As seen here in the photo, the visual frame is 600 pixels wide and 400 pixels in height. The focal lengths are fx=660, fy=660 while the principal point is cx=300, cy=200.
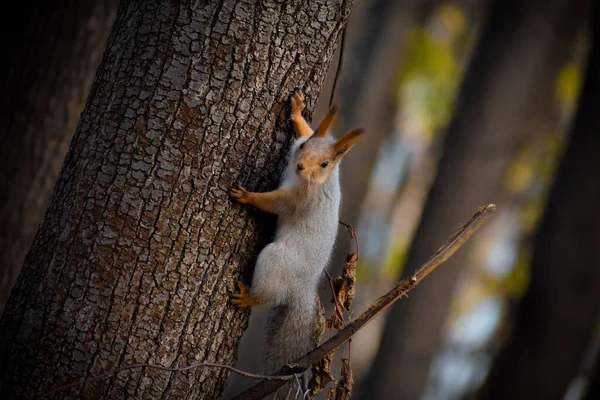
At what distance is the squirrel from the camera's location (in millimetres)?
2830

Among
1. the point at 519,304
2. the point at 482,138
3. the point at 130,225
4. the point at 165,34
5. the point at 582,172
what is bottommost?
the point at 130,225

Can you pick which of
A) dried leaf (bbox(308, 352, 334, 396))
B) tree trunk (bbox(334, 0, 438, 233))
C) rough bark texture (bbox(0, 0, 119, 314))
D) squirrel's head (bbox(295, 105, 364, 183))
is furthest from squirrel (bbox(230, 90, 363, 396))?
tree trunk (bbox(334, 0, 438, 233))

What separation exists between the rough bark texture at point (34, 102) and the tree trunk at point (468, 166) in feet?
14.0

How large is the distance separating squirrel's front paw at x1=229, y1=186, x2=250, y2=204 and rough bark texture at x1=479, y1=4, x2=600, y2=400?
12.5 ft

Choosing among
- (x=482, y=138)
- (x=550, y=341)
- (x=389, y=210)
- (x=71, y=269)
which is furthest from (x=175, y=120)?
(x=389, y=210)

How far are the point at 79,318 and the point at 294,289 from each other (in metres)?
0.97

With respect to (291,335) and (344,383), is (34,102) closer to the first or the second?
(291,335)

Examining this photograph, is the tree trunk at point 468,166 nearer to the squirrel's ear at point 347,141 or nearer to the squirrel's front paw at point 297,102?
the squirrel's ear at point 347,141

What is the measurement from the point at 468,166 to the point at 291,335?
499 cm

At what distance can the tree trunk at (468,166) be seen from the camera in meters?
7.49

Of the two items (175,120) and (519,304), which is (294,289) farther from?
(519,304)

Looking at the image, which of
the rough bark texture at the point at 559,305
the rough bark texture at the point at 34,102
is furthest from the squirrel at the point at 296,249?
the rough bark texture at the point at 559,305

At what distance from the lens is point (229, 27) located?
2600 millimetres

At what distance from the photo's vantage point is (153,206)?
2547 mm
